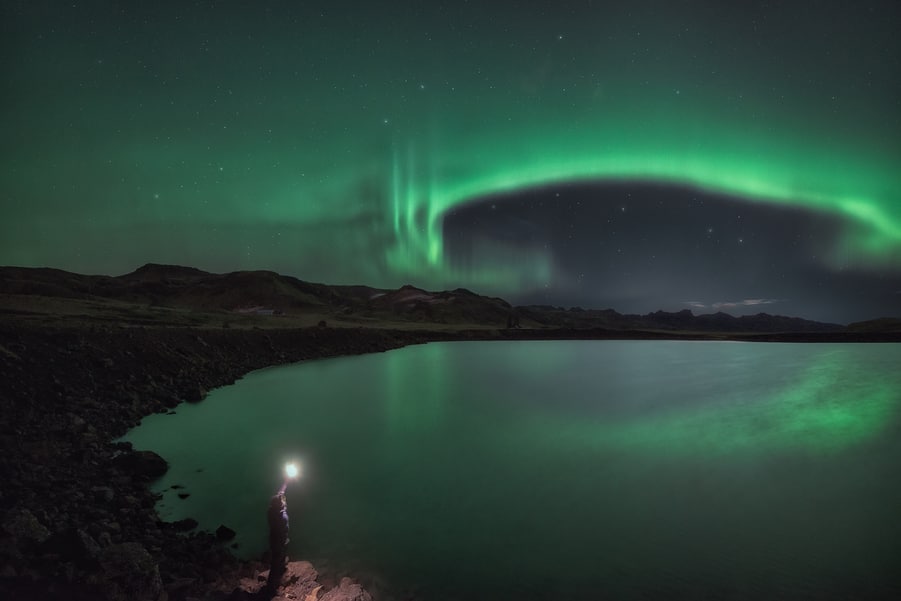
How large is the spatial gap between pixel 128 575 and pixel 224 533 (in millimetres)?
4253

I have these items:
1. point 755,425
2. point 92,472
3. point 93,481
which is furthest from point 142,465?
point 755,425

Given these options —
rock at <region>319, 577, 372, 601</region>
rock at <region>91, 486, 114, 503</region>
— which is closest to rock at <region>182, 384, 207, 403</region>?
rock at <region>91, 486, 114, 503</region>

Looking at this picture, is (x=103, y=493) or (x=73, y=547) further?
(x=103, y=493)

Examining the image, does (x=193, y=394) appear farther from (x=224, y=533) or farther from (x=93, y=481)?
(x=224, y=533)

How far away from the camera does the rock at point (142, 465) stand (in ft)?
49.7

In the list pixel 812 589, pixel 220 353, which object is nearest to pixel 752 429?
pixel 812 589

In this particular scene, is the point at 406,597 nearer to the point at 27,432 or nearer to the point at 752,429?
the point at 27,432

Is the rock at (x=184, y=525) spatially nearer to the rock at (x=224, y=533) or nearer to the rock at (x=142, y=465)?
the rock at (x=224, y=533)

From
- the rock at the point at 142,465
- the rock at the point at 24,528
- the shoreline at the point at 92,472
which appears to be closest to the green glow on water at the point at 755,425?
the rock at the point at 142,465

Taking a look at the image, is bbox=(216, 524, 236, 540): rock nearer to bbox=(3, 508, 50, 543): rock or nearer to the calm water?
the calm water

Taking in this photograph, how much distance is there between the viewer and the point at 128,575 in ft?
24.0

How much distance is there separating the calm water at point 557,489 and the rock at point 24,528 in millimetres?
4130

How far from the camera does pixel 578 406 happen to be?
33250 millimetres

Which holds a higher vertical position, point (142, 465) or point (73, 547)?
point (73, 547)
